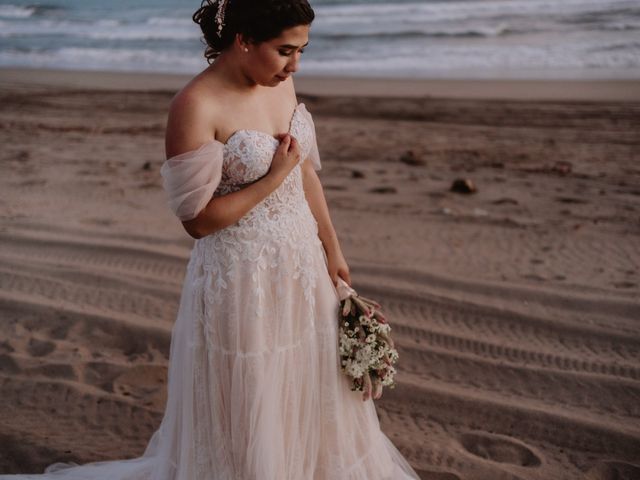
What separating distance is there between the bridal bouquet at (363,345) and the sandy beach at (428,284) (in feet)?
3.12

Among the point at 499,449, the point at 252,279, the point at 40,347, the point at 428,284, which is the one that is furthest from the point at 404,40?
the point at 252,279

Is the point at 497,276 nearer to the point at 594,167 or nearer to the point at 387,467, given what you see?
the point at 387,467

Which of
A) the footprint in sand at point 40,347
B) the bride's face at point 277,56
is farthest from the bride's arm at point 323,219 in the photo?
the footprint in sand at point 40,347

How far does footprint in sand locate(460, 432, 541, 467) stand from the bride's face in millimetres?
2332

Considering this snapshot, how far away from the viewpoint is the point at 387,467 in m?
3.13

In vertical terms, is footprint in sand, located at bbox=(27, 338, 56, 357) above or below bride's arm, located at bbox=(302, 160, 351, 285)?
below

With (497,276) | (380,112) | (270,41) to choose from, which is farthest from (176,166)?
(380,112)

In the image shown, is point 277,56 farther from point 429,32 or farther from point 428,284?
point 429,32

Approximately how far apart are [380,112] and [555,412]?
8.72 m

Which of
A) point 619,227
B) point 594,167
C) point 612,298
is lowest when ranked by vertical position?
point 612,298

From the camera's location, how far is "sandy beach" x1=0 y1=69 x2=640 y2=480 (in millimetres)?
3855

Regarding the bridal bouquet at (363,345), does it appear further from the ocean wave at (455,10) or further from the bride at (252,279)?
the ocean wave at (455,10)

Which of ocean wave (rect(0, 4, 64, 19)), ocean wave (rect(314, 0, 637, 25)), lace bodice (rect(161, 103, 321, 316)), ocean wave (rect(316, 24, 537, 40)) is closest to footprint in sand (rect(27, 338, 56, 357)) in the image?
lace bodice (rect(161, 103, 321, 316))

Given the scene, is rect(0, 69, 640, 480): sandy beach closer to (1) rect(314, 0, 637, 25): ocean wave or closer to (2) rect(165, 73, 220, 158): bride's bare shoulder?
(2) rect(165, 73, 220, 158): bride's bare shoulder
